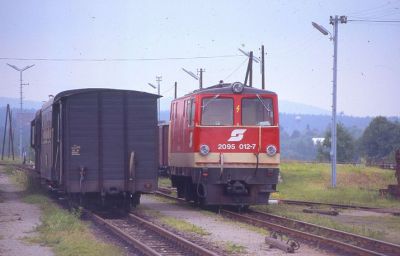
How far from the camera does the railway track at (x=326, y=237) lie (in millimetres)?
12867

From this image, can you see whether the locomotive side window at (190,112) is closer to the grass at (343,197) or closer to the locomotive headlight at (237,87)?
the locomotive headlight at (237,87)

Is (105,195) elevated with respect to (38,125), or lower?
lower

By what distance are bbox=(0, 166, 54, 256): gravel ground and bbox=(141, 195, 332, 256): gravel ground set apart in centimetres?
362

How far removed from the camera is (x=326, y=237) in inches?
595

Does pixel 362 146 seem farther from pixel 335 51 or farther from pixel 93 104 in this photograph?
pixel 93 104

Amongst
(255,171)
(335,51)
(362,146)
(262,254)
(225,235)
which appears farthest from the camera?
(362,146)

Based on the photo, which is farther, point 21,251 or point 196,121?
point 196,121

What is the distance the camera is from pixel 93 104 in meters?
19.7

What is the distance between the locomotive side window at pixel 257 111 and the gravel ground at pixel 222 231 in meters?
3.14

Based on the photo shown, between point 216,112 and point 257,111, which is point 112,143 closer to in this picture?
point 216,112

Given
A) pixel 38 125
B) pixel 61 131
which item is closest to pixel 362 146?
pixel 38 125

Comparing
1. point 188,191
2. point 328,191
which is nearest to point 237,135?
point 188,191

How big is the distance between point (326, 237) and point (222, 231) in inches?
98.5

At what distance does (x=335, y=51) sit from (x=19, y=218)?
19.3 metres
